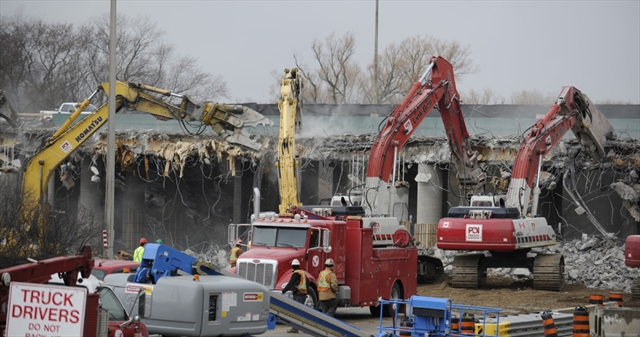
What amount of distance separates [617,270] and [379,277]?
11.9 metres

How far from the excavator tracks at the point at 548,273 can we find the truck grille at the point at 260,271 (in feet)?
36.1

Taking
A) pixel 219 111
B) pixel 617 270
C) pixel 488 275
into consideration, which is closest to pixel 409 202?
pixel 488 275

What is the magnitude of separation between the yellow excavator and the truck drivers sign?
1509 centimetres

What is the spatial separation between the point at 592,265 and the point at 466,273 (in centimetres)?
593

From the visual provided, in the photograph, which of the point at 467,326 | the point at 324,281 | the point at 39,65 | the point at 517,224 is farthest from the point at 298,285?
the point at 39,65

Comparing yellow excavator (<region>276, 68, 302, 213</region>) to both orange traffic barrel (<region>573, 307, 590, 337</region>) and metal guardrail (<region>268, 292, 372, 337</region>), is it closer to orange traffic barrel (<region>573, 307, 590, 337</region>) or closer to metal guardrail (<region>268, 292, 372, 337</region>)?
metal guardrail (<region>268, 292, 372, 337</region>)

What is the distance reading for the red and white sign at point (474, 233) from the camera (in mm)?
26406

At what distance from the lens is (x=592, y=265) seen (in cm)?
3133

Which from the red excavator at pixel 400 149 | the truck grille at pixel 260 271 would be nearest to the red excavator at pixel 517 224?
the red excavator at pixel 400 149

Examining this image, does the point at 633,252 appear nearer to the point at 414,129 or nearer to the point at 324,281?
the point at 414,129

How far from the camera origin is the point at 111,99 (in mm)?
23469

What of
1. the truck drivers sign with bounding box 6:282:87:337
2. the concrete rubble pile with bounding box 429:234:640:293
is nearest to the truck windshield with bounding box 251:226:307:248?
the truck drivers sign with bounding box 6:282:87:337

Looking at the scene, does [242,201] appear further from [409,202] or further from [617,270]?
[617,270]

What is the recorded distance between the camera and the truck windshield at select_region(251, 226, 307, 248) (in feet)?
66.2
